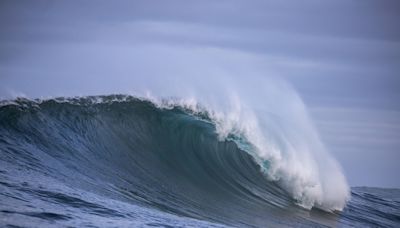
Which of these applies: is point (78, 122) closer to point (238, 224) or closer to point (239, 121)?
point (239, 121)

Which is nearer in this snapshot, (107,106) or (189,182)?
(189,182)

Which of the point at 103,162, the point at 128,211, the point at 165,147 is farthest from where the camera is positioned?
the point at 165,147

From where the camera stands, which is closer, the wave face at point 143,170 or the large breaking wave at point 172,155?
the wave face at point 143,170

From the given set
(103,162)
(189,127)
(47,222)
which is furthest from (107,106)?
(47,222)

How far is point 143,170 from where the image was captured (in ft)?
43.1

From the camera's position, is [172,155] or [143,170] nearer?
[143,170]

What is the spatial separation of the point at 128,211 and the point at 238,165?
23.2ft

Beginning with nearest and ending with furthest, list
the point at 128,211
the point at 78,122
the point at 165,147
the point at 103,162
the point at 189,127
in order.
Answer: the point at 128,211
the point at 103,162
the point at 78,122
the point at 165,147
the point at 189,127

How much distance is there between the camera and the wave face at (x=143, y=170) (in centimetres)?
855

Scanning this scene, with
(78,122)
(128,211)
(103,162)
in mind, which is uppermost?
(78,122)

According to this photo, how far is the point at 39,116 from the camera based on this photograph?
43.9ft

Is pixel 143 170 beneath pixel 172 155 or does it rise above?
beneath

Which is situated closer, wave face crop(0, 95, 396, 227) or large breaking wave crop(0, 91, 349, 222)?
wave face crop(0, 95, 396, 227)

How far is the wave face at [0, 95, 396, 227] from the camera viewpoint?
8.55 meters
